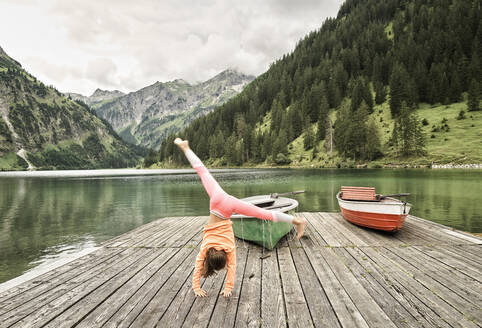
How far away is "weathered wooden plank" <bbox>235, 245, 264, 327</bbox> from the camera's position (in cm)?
366

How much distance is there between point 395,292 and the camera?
4543 mm

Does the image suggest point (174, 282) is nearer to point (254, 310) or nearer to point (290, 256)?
point (254, 310)

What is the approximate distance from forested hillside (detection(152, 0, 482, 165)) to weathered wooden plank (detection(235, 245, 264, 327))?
257ft

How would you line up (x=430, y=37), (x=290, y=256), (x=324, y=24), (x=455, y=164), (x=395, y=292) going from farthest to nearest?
(x=324, y=24), (x=430, y=37), (x=455, y=164), (x=290, y=256), (x=395, y=292)

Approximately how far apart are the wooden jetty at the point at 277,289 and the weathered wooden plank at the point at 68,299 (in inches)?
0.7

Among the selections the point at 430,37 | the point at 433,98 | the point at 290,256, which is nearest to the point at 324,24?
the point at 430,37

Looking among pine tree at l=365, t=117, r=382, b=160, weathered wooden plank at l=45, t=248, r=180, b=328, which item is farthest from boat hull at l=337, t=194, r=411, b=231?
pine tree at l=365, t=117, r=382, b=160

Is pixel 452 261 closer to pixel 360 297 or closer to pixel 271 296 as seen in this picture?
pixel 360 297

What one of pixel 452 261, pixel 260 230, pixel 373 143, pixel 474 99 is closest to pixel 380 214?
pixel 452 261

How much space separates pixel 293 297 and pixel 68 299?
446 centimetres

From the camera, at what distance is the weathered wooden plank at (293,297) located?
3.62 metres

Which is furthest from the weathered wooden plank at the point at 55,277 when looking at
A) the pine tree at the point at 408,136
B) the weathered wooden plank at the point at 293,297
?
the pine tree at the point at 408,136

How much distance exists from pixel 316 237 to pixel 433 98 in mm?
112422

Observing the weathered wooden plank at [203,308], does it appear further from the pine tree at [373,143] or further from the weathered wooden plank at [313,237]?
the pine tree at [373,143]
